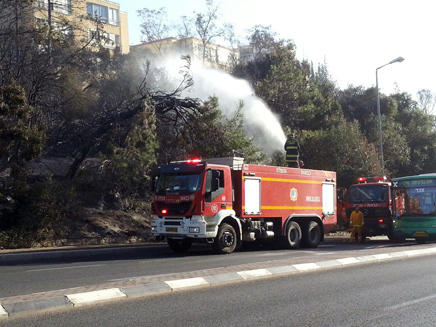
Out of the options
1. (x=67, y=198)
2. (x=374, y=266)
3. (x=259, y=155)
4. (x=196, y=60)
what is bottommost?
(x=374, y=266)

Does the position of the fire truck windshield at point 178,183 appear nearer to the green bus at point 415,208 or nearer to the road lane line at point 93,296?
the road lane line at point 93,296

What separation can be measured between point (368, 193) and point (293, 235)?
6.33 metres

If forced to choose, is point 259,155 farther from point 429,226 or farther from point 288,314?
point 288,314

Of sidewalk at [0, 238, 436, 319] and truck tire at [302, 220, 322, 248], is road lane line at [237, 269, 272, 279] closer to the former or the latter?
sidewalk at [0, 238, 436, 319]

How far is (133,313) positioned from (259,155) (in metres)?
18.8

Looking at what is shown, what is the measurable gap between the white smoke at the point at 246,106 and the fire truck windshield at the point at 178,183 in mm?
11723

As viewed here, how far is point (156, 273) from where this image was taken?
1186 centimetres

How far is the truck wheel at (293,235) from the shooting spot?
1919cm

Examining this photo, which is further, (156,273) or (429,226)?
(429,226)

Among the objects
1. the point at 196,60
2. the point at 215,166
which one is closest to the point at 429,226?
the point at 215,166

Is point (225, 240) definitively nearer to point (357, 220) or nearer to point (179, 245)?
point (179, 245)

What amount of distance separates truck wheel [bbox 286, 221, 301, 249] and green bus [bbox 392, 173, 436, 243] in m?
5.20

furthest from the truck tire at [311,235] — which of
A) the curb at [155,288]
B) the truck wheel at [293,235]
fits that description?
the curb at [155,288]

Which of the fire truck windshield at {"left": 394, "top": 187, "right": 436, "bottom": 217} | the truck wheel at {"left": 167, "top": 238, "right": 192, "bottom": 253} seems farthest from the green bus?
the truck wheel at {"left": 167, "top": 238, "right": 192, "bottom": 253}
